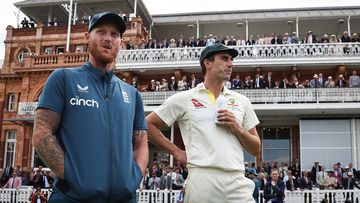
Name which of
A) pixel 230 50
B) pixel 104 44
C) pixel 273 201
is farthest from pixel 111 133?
pixel 273 201

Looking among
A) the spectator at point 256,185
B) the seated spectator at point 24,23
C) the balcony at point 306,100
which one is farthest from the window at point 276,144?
the seated spectator at point 24,23

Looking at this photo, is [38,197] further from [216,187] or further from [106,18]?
[106,18]

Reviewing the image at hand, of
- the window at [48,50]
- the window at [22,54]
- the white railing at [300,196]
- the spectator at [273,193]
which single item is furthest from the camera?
the window at [22,54]

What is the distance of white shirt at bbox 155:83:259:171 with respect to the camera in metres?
3.44

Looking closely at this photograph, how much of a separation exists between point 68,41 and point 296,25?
15.7 m

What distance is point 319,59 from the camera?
84.9ft

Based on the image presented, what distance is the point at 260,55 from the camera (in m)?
26.5

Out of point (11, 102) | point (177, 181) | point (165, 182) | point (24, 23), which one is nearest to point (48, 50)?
point (24, 23)

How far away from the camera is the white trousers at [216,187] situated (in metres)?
3.36

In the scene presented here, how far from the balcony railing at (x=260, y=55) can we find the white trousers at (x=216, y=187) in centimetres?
2265

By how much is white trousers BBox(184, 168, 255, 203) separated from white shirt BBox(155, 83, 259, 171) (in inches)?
2.3

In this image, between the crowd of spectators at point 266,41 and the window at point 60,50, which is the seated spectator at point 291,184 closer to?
the crowd of spectators at point 266,41

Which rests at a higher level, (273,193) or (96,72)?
(96,72)

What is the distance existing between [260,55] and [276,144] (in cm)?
548
